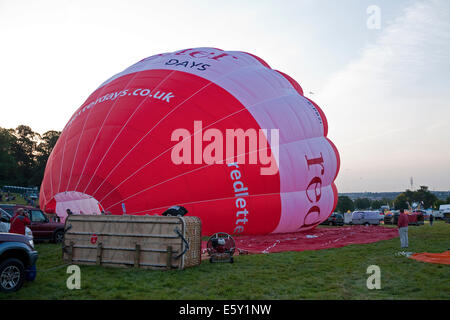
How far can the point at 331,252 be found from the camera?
1169 cm

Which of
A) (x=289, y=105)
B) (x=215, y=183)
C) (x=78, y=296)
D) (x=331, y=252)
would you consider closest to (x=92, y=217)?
(x=78, y=296)

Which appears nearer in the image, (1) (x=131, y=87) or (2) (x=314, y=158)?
(1) (x=131, y=87)

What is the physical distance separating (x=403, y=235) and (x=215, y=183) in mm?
6277

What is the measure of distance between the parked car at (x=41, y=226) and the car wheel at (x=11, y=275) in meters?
7.09

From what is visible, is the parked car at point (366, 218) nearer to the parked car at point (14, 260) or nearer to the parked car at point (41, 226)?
the parked car at point (41, 226)

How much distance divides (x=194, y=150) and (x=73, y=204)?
4.19 meters

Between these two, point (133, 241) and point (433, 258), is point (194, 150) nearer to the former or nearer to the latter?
point (133, 241)

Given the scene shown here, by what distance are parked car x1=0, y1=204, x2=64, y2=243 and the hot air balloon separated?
1.30ft

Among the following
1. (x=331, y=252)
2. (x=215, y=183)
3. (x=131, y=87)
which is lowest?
(x=331, y=252)

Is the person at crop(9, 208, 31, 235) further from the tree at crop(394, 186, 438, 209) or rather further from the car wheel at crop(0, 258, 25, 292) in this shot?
the tree at crop(394, 186, 438, 209)

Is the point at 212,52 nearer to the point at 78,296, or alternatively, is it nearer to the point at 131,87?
the point at 131,87

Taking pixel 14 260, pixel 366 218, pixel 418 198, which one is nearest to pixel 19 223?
pixel 14 260

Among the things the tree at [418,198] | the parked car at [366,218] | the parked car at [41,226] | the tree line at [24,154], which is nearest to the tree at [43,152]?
the tree line at [24,154]

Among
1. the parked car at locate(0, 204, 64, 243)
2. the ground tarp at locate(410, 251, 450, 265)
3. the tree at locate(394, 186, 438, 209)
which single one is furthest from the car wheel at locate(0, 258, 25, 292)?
the tree at locate(394, 186, 438, 209)
